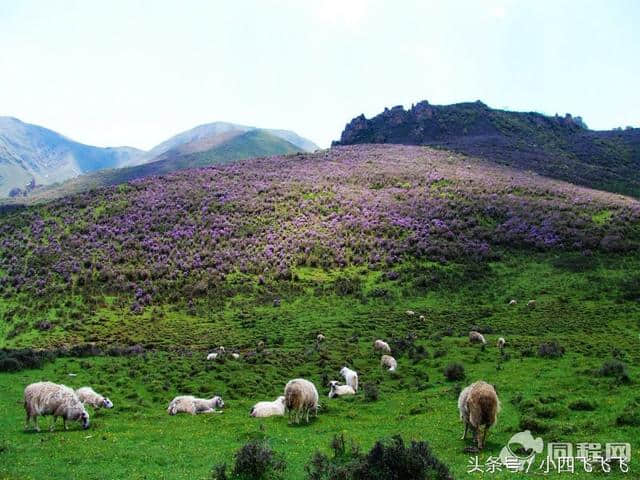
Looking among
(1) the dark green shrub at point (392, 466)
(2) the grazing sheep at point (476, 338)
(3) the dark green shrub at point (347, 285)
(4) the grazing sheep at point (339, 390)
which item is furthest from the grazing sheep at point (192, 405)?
(3) the dark green shrub at point (347, 285)

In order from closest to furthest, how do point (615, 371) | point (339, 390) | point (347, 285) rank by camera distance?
point (615, 371)
point (339, 390)
point (347, 285)

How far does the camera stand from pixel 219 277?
55.7 meters

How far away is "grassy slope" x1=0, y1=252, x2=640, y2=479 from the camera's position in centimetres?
1440

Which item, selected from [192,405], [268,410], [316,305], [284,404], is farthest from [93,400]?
[316,305]

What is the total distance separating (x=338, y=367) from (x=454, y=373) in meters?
7.81

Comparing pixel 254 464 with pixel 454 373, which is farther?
pixel 454 373

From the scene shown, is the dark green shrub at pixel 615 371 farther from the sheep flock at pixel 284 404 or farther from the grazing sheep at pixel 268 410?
the grazing sheep at pixel 268 410

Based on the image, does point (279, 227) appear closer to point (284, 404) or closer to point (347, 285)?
point (347, 285)

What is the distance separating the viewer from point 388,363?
98.5 ft

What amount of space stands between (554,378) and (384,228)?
4505 cm

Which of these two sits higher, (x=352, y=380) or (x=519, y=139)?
(x=519, y=139)

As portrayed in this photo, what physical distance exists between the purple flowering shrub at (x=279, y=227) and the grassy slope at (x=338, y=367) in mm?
4150

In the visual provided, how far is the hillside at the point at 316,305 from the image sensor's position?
1642 centimetres

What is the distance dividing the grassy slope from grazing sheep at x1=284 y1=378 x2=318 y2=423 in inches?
30.2
